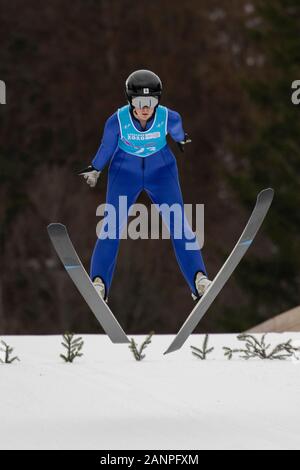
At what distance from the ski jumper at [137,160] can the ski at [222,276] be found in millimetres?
388

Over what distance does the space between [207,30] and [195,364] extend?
26.0 meters

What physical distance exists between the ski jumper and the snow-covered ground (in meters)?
0.79

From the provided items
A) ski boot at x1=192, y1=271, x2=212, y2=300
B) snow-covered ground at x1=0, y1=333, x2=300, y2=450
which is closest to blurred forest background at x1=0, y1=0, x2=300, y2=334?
ski boot at x1=192, y1=271, x2=212, y2=300

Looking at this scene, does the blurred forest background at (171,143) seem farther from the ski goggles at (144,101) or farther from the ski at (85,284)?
the ski goggles at (144,101)

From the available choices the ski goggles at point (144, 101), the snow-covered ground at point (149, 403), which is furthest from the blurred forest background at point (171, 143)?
the ski goggles at point (144, 101)

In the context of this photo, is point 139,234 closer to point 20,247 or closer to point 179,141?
point 179,141

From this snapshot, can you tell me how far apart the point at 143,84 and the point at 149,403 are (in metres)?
2.10

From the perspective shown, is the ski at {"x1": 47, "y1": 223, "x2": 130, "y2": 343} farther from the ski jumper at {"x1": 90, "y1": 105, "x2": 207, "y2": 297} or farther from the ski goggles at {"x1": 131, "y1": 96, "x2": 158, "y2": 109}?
the ski goggles at {"x1": 131, "y1": 96, "x2": 158, "y2": 109}

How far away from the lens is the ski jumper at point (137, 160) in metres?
8.94

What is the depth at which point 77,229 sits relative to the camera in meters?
30.0

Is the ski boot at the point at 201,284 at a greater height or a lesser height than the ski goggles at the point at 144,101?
lesser

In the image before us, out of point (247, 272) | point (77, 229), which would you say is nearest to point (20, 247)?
point (77, 229)

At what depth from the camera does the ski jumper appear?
29.3 feet

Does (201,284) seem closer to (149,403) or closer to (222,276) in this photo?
(222,276)
